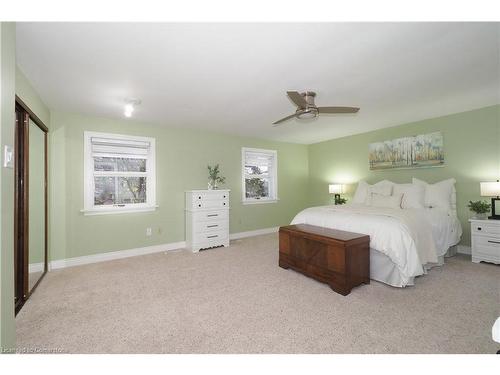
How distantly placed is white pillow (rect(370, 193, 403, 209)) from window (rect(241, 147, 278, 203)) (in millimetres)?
2352

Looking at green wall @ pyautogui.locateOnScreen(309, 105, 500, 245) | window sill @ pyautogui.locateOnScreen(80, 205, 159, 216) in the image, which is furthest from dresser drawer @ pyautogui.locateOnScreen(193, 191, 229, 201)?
green wall @ pyautogui.locateOnScreen(309, 105, 500, 245)

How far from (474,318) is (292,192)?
440 cm

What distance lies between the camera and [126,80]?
8.21ft

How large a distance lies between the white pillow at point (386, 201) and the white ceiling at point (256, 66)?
1399 millimetres

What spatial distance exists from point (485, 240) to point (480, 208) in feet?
1.51

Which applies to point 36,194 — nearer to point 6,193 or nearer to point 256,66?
point 6,193

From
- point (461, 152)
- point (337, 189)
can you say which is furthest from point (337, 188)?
point (461, 152)

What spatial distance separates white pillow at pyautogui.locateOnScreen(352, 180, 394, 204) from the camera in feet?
13.8

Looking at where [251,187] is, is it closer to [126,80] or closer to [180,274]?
[180,274]

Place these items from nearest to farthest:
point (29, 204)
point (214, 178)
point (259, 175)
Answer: point (29, 204), point (214, 178), point (259, 175)

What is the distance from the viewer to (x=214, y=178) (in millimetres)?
4762

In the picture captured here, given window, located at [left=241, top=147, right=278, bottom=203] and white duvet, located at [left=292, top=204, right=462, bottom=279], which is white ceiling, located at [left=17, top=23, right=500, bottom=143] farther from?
window, located at [left=241, top=147, right=278, bottom=203]

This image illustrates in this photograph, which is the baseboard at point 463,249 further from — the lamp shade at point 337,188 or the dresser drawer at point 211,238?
the dresser drawer at point 211,238

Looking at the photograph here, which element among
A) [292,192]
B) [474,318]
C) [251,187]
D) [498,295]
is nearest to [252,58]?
[474,318]
